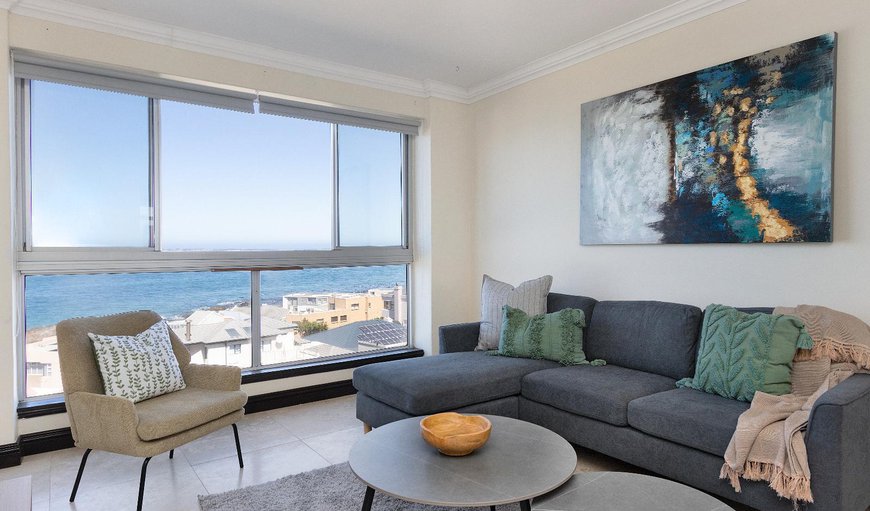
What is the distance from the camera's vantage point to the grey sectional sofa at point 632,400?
188 cm

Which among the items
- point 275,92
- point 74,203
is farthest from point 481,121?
point 74,203

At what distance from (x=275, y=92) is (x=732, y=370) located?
3.50m

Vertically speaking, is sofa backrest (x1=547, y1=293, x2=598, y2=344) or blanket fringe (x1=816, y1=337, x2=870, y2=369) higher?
sofa backrest (x1=547, y1=293, x2=598, y2=344)

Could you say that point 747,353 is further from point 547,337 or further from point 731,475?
point 547,337

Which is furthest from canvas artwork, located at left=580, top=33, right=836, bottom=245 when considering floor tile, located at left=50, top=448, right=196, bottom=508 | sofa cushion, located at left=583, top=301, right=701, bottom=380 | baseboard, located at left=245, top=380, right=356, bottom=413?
floor tile, located at left=50, top=448, right=196, bottom=508

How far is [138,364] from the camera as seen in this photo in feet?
8.83

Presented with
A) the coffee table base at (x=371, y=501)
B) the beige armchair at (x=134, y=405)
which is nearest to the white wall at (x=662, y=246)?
the coffee table base at (x=371, y=501)

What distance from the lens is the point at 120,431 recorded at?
232 cm

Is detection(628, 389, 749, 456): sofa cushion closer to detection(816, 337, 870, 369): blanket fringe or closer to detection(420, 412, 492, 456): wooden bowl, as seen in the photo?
detection(816, 337, 870, 369): blanket fringe

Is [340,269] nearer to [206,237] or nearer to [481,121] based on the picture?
[206,237]

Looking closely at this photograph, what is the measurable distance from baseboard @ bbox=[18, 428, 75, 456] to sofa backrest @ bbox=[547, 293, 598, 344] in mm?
3221

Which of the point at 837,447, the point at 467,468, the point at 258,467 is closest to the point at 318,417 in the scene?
the point at 258,467

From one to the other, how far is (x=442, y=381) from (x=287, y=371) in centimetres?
161

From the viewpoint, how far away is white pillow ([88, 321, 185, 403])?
2594 mm
